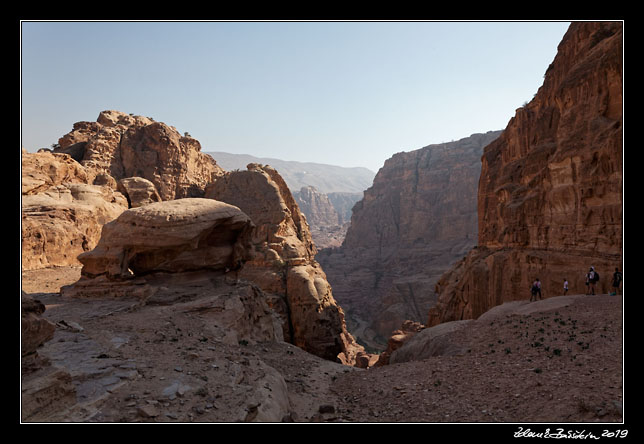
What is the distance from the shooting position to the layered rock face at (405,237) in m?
68.5

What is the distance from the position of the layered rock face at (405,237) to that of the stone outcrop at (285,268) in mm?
28672

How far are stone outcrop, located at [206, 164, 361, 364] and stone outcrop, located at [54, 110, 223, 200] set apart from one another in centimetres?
384

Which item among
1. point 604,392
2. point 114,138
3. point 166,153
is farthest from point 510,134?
point 114,138

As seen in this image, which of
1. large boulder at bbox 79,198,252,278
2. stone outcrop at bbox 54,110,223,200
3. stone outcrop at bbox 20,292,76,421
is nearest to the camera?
stone outcrop at bbox 20,292,76,421

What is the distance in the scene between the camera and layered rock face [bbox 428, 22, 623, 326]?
18.2 m

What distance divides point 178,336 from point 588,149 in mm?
21133

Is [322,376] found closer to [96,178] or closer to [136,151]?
[96,178]

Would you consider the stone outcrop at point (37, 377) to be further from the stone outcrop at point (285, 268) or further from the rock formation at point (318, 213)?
the rock formation at point (318, 213)

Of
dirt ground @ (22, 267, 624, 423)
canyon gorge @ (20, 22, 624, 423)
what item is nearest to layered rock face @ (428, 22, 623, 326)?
canyon gorge @ (20, 22, 624, 423)

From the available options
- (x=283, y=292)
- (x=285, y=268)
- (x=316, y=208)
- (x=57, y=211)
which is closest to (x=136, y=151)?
(x=57, y=211)

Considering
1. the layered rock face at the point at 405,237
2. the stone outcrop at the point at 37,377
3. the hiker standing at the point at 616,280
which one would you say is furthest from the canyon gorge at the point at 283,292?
the layered rock face at the point at 405,237

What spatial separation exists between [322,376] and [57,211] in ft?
61.6

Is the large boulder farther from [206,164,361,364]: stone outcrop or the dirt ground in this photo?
[206,164,361,364]: stone outcrop

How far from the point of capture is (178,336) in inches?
404
